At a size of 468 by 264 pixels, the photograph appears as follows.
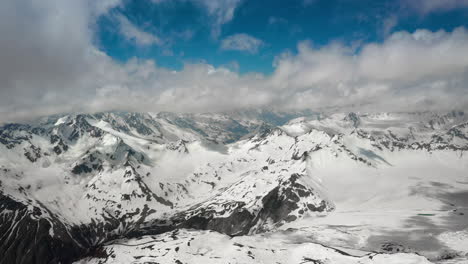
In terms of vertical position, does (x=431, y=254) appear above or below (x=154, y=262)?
below

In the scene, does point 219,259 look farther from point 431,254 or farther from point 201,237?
point 431,254

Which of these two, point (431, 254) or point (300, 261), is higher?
point (300, 261)

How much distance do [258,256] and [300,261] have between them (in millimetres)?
23242

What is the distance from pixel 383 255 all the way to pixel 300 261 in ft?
134

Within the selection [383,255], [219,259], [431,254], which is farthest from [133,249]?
[431,254]

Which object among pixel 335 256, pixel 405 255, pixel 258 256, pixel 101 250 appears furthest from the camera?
pixel 101 250

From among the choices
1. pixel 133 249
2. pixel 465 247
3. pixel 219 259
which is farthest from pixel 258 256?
pixel 465 247

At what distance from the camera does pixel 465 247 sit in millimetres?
193750

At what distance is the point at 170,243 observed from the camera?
183625 millimetres

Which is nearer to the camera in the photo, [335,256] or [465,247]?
[335,256]

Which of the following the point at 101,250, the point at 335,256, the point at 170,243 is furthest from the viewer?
the point at 101,250

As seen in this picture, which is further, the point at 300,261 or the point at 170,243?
the point at 170,243

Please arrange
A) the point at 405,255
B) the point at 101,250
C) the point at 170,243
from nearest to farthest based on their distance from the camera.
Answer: the point at 405,255 → the point at 170,243 → the point at 101,250

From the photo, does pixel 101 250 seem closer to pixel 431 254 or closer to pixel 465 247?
pixel 431 254
